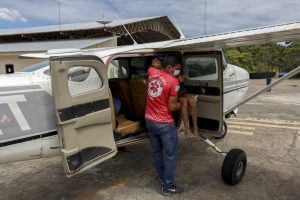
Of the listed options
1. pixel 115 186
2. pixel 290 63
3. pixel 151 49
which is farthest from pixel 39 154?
pixel 290 63

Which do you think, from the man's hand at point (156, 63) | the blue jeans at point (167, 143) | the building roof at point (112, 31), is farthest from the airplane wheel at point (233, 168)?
the building roof at point (112, 31)

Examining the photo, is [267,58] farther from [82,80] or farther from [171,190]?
[82,80]

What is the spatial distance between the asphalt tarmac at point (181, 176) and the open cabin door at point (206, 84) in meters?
0.86

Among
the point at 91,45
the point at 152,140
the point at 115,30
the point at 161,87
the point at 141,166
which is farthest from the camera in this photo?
the point at 115,30

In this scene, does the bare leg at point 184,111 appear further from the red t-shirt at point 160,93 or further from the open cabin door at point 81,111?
the open cabin door at point 81,111

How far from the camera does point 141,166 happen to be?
619 cm

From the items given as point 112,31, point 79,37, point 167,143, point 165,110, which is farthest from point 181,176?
point 79,37

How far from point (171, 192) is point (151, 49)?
231 cm

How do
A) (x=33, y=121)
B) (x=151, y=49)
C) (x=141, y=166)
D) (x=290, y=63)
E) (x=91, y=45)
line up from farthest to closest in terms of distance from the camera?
1. (x=290, y=63)
2. (x=91, y=45)
3. (x=141, y=166)
4. (x=151, y=49)
5. (x=33, y=121)

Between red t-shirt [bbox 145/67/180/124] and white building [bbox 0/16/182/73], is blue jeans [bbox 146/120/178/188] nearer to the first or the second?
red t-shirt [bbox 145/67/180/124]

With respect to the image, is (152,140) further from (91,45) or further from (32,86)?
(91,45)

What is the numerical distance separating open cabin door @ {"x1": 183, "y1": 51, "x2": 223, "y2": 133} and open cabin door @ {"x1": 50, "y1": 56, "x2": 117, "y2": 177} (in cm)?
241

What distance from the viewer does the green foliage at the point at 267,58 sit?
4016cm

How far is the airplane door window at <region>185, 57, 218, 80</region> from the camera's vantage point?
631 cm
